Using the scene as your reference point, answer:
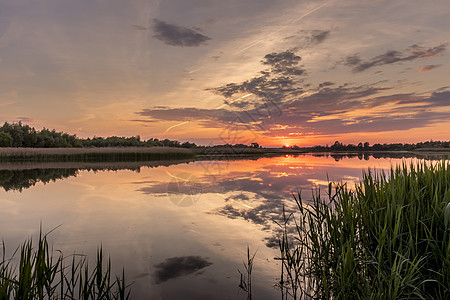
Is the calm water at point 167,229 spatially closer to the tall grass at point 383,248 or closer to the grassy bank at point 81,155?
the tall grass at point 383,248

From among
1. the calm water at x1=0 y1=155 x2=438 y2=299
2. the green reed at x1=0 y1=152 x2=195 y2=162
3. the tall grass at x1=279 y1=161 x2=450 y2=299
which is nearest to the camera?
the tall grass at x1=279 y1=161 x2=450 y2=299

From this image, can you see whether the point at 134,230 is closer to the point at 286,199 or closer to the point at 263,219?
the point at 263,219

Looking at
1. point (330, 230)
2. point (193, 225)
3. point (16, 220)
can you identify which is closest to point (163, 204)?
point (193, 225)

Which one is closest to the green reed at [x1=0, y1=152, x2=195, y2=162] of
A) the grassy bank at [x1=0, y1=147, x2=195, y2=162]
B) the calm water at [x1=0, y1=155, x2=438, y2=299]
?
the grassy bank at [x1=0, y1=147, x2=195, y2=162]

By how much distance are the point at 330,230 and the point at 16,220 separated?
36.0 feet

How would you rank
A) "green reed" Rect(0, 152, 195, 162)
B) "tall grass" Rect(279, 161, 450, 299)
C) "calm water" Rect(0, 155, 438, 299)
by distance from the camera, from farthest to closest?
1. "green reed" Rect(0, 152, 195, 162)
2. "calm water" Rect(0, 155, 438, 299)
3. "tall grass" Rect(279, 161, 450, 299)

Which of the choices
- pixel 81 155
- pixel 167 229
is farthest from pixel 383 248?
pixel 81 155

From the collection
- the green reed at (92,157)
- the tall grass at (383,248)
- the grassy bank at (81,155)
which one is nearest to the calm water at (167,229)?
the tall grass at (383,248)

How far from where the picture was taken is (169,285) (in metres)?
4.98

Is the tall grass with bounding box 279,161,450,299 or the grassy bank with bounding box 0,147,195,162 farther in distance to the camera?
the grassy bank with bounding box 0,147,195,162

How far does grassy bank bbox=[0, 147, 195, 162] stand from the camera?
4134 cm

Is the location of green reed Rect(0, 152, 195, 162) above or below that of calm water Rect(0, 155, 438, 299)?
above

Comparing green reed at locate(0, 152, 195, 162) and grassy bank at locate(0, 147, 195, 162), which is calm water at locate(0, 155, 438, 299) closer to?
green reed at locate(0, 152, 195, 162)

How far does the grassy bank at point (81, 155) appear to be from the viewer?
41344mm
